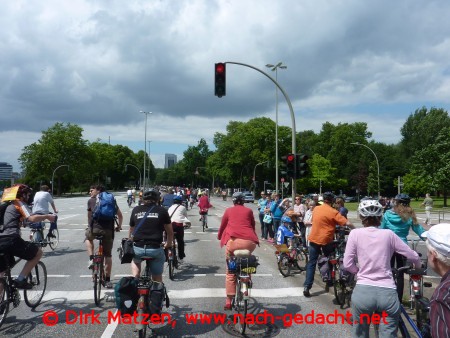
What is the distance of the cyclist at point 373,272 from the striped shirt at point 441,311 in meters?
1.47

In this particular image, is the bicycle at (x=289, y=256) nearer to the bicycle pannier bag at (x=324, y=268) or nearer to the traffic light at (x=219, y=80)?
the bicycle pannier bag at (x=324, y=268)

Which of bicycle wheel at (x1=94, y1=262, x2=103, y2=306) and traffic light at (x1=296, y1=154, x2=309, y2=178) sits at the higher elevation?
traffic light at (x1=296, y1=154, x2=309, y2=178)

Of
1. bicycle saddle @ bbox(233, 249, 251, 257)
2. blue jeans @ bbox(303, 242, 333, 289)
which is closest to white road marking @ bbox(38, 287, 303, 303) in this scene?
blue jeans @ bbox(303, 242, 333, 289)

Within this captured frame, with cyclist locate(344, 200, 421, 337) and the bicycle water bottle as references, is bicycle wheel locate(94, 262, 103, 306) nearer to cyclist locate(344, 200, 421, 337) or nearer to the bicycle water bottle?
the bicycle water bottle

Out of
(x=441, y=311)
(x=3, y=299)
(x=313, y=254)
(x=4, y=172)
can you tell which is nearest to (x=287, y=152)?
(x=4, y=172)

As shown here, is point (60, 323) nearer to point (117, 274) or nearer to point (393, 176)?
point (117, 274)

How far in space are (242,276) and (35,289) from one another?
3312 millimetres

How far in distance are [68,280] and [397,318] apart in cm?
647

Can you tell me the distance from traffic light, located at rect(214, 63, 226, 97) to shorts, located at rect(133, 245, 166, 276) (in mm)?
9638

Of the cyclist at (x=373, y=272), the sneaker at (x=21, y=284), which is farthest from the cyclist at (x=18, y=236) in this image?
the cyclist at (x=373, y=272)

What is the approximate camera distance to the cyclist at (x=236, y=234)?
5730 mm

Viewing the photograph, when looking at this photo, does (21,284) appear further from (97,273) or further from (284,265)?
(284,265)

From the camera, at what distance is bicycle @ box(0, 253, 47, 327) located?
5.17m

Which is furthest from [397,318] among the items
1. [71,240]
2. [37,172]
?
[37,172]
